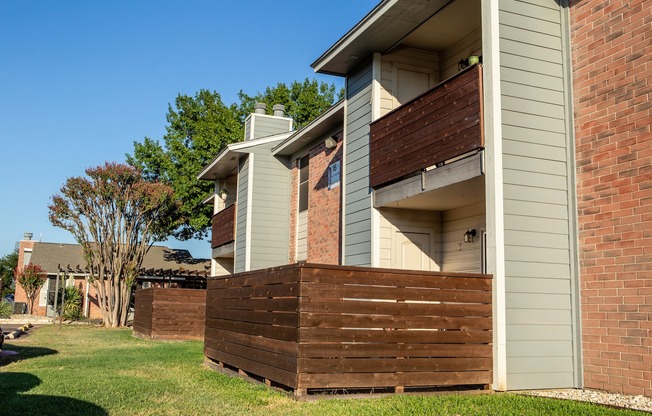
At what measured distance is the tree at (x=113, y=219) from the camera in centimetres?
2456

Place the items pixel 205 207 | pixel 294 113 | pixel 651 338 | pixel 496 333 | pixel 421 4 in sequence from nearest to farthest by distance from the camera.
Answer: pixel 651 338 < pixel 496 333 < pixel 421 4 < pixel 205 207 < pixel 294 113

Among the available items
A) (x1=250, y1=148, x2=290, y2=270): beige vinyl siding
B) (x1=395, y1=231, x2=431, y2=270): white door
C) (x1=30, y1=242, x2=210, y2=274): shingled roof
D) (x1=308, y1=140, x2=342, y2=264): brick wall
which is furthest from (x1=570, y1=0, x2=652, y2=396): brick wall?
(x1=30, y1=242, x2=210, y2=274): shingled roof

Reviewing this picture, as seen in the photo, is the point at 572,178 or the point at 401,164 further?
the point at 401,164

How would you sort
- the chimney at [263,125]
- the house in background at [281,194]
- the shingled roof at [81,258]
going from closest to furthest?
the house in background at [281,194], the chimney at [263,125], the shingled roof at [81,258]

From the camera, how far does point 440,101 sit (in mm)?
Result: 9156

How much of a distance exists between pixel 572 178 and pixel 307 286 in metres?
3.85

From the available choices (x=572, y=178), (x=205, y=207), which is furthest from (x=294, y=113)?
(x=572, y=178)

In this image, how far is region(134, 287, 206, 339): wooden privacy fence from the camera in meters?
17.2

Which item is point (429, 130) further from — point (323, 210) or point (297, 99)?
point (297, 99)

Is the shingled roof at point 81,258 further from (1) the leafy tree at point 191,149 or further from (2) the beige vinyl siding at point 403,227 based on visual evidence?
(2) the beige vinyl siding at point 403,227

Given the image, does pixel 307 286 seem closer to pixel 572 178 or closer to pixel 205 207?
pixel 572 178

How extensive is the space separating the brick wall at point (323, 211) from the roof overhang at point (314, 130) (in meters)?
0.37

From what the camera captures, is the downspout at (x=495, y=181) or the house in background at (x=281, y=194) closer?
the downspout at (x=495, y=181)

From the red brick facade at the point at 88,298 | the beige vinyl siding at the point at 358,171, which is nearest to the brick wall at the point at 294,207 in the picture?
the beige vinyl siding at the point at 358,171
